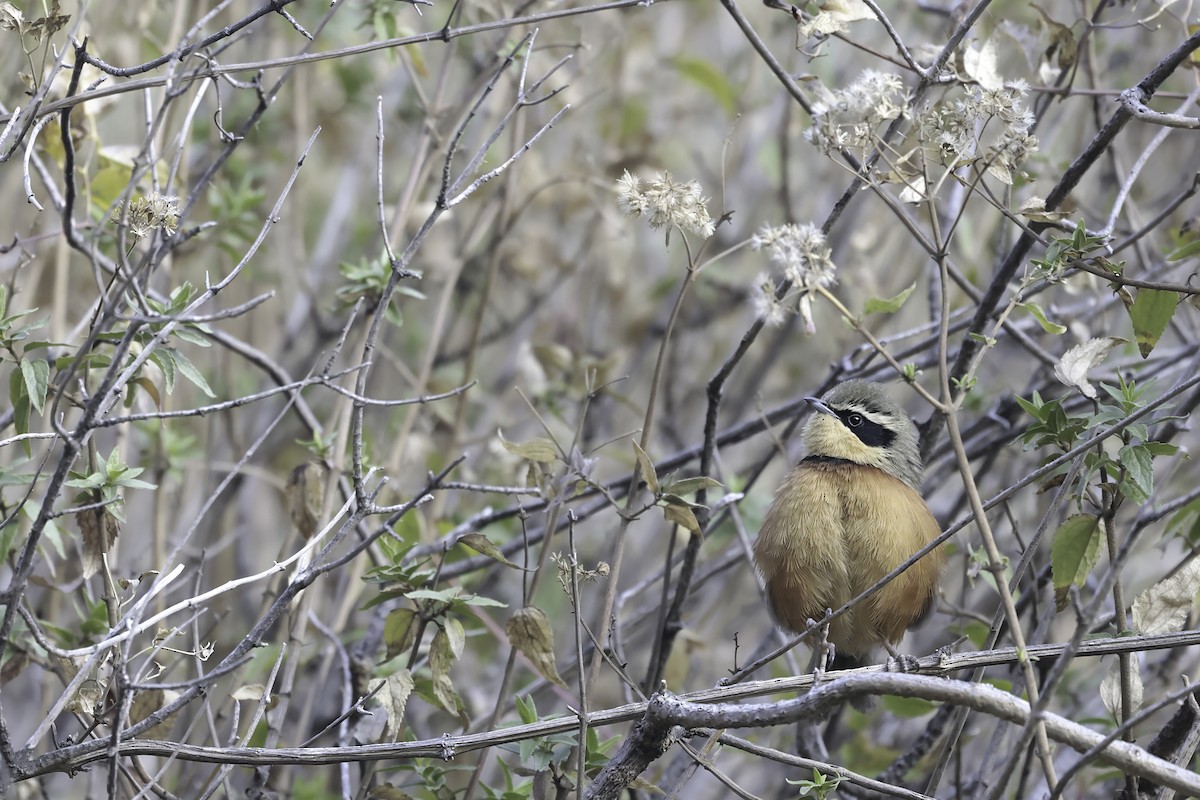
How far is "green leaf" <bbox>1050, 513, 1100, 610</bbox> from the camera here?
10.1 feet

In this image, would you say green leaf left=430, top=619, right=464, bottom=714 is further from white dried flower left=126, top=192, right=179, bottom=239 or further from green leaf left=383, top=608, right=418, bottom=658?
white dried flower left=126, top=192, right=179, bottom=239

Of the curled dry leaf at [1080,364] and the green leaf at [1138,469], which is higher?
the curled dry leaf at [1080,364]

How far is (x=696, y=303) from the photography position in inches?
285

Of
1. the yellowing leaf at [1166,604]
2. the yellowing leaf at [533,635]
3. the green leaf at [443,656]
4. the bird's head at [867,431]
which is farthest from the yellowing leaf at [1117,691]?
the green leaf at [443,656]

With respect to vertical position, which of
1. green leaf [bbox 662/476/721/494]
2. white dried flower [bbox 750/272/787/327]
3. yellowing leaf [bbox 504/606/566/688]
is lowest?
yellowing leaf [bbox 504/606/566/688]

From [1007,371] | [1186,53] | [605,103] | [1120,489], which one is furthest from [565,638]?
[1186,53]

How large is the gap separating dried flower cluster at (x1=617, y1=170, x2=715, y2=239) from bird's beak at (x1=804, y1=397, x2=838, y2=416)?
138cm

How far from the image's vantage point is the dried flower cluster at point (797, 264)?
118 inches

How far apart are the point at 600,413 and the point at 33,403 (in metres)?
4.09

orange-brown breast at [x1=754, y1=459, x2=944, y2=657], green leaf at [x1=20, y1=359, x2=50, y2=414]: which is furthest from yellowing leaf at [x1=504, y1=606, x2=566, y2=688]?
green leaf at [x1=20, y1=359, x2=50, y2=414]

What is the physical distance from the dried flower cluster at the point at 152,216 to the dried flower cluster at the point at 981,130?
6.71ft

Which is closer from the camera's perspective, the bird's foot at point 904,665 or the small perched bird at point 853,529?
the bird's foot at point 904,665

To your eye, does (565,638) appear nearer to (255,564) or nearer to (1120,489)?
(255,564)

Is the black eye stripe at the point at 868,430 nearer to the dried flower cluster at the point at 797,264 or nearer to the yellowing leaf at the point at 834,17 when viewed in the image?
the dried flower cluster at the point at 797,264
